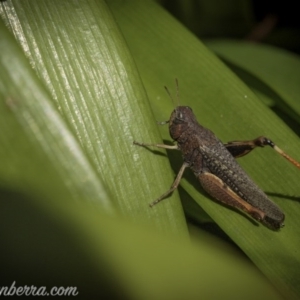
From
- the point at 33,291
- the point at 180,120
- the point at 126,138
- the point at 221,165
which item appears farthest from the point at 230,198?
the point at 33,291

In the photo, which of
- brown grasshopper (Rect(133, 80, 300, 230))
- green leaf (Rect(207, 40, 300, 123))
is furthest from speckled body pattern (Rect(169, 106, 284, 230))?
green leaf (Rect(207, 40, 300, 123))

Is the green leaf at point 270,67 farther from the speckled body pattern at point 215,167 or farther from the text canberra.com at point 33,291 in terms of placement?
the text canberra.com at point 33,291

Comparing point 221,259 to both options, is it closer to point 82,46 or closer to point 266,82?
point 82,46

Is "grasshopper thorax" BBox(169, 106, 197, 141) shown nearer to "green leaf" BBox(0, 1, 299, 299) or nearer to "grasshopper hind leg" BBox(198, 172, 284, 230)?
"green leaf" BBox(0, 1, 299, 299)

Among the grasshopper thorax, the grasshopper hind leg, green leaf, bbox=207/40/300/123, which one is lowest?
the grasshopper hind leg

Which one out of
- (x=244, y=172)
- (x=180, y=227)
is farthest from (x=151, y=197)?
(x=244, y=172)
